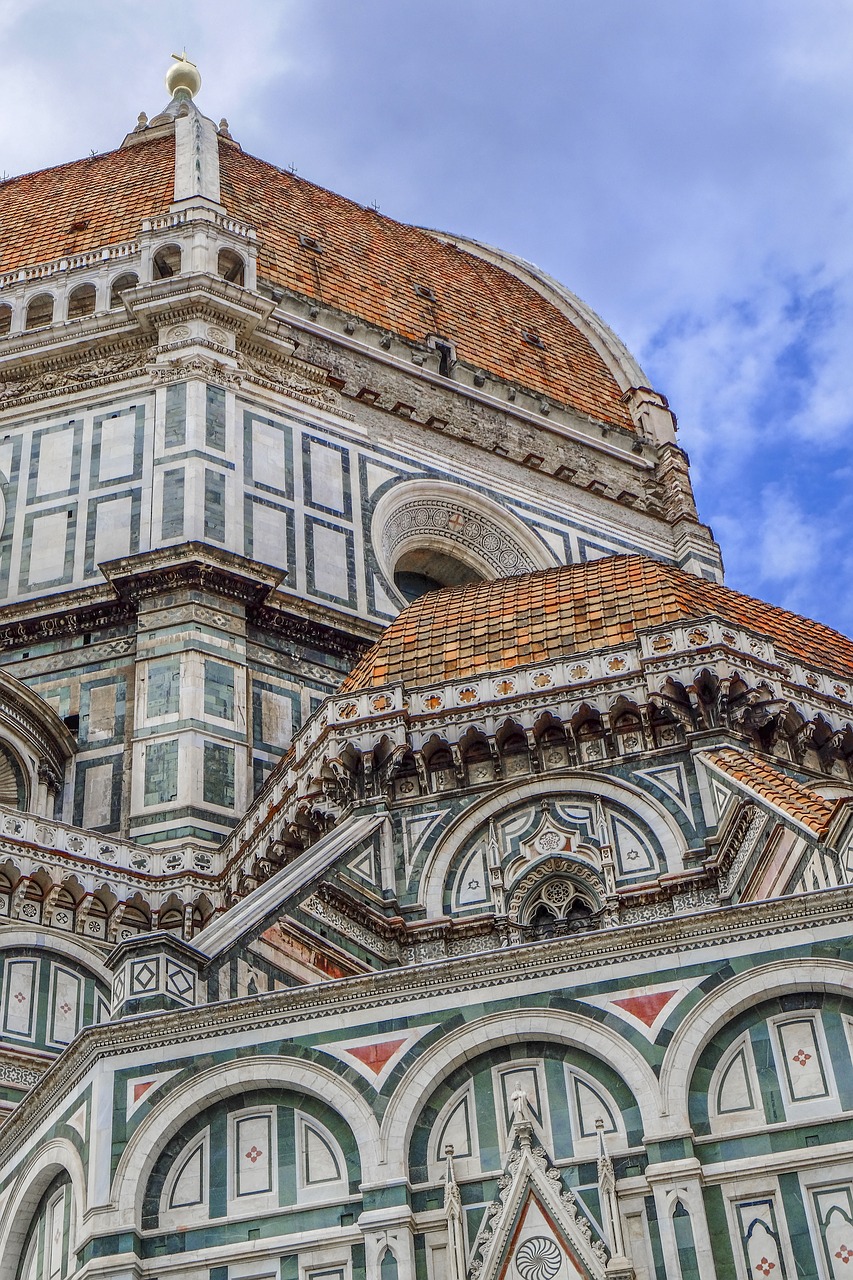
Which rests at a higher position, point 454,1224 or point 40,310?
point 40,310

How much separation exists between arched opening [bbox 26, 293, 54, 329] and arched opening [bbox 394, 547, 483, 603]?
7.09 meters

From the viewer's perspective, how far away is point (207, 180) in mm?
33781

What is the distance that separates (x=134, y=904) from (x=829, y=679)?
7719mm

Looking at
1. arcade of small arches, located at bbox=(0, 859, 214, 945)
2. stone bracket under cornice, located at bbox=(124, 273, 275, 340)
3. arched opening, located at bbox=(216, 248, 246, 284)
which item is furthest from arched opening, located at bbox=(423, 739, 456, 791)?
arched opening, located at bbox=(216, 248, 246, 284)

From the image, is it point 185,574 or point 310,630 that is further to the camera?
point 310,630

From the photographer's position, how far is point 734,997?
1412 cm

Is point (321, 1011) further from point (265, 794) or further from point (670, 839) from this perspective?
point (265, 794)

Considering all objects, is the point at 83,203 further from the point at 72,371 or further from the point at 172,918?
the point at 172,918

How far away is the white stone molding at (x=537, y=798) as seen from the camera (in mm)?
19078

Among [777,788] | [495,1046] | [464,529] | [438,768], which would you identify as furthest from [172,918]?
[464,529]

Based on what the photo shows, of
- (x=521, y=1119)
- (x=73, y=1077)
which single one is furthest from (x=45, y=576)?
(x=521, y=1119)

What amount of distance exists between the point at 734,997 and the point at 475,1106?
200cm

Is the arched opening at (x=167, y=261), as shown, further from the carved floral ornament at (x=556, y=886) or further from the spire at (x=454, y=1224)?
the spire at (x=454, y=1224)

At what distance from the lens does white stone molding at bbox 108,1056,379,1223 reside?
13.9 metres
